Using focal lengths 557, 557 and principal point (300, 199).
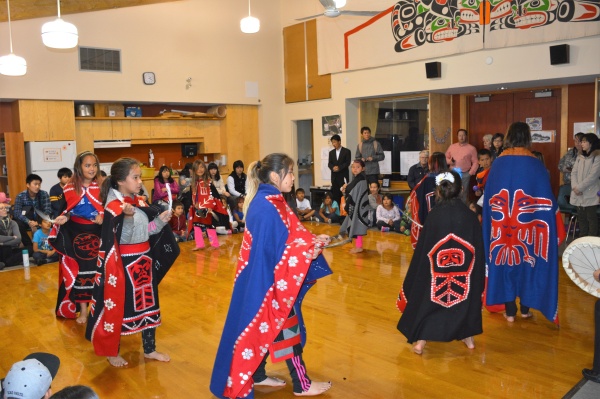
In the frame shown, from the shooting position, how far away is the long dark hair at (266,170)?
305 cm

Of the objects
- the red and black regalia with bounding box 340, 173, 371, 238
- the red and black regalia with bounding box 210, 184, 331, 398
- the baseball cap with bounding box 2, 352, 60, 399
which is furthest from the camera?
the red and black regalia with bounding box 340, 173, 371, 238

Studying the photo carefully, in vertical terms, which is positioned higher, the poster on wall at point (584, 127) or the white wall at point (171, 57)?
the white wall at point (171, 57)

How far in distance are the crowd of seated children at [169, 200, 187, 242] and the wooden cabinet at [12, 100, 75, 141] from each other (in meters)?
2.44

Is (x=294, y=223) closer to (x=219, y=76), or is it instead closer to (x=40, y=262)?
(x=40, y=262)

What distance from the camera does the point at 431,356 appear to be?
12.4 ft

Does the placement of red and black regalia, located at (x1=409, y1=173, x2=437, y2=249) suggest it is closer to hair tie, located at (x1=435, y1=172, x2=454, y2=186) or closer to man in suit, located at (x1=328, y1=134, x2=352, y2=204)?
hair tie, located at (x1=435, y1=172, x2=454, y2=186)

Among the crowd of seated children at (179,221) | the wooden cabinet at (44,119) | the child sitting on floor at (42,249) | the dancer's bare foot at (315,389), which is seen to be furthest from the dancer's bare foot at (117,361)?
the wooden cabinet at (44,119)

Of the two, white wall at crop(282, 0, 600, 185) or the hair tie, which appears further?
white wall at crop(282, 0, 600, 185)

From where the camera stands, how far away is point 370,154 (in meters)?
9.76

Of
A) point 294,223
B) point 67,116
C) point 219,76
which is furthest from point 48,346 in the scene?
point 219,76

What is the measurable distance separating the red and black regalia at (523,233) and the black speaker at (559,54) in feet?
13.3

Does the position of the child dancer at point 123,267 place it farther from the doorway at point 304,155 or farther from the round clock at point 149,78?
the doorway at point 304,155

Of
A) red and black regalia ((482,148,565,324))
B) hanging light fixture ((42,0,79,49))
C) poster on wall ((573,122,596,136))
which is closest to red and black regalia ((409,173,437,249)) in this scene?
red and black regalia ((482,148,565,324))

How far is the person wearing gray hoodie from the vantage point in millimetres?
9698
